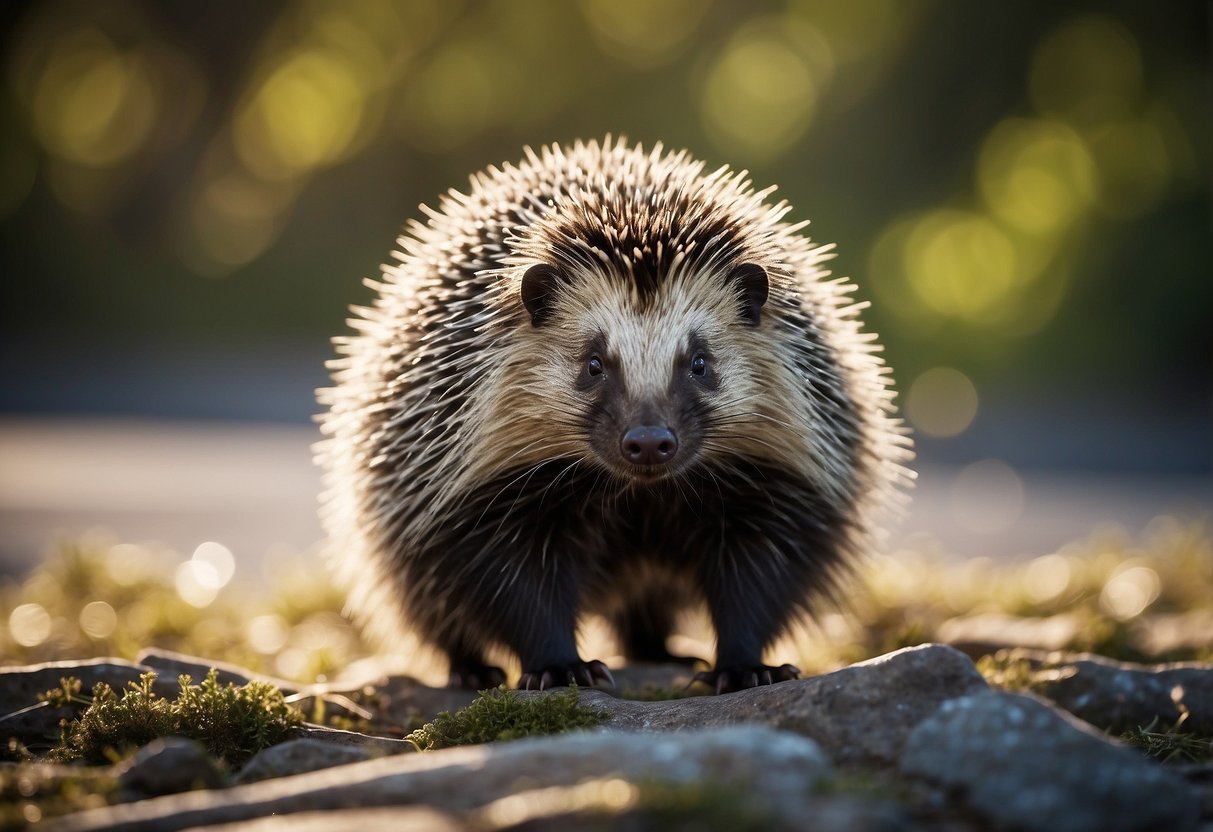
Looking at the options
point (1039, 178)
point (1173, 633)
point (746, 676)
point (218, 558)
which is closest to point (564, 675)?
point (746, 676)

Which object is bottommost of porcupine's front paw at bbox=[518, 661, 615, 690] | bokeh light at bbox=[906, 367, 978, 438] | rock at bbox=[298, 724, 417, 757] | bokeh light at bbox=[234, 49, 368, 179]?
rock at bbox=[298, 724, 417, 757]

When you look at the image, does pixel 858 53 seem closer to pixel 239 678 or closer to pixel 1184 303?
pixel 1184 303

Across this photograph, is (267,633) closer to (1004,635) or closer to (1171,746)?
(1004,635)

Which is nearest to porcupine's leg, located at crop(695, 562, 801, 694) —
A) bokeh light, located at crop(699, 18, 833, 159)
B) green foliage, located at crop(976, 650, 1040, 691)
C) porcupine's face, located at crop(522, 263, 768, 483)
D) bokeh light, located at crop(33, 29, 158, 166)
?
porcupine's face, located at crop(522, 263, 768, 483)

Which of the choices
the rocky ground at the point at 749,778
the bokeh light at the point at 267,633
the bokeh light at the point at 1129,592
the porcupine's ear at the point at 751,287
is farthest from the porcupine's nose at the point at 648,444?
the bokeh light at the point at 1129,592

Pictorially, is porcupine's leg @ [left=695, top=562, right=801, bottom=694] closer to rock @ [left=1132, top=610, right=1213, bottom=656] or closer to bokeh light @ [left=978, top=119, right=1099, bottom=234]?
rock @ [left=1132, top=610, right=1213, bottom=656]

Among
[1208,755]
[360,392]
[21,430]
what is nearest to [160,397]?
[21,430]

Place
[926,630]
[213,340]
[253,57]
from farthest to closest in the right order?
1. [253,57]
2. [213,340]
3. [926,630]

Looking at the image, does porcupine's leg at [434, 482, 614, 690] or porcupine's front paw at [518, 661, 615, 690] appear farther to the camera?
porcupine's leg at [434, 482, 614, 690]
